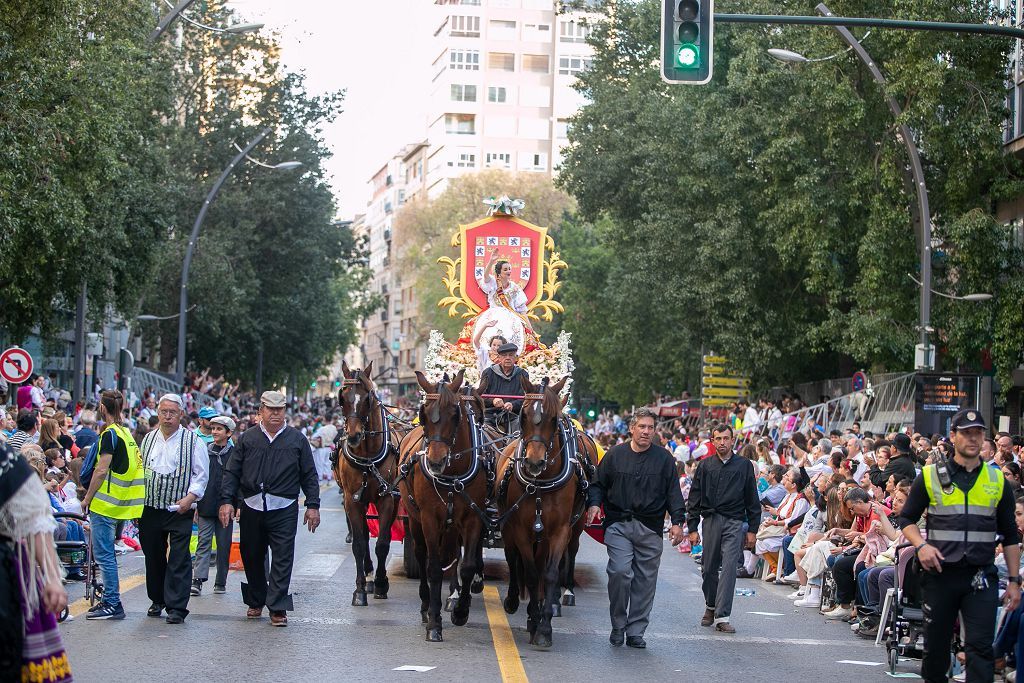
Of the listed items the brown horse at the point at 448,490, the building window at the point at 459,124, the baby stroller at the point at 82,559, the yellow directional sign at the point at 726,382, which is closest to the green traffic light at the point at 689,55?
the brown horse at the point at 448,490

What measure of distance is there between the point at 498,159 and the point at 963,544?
10049 cm

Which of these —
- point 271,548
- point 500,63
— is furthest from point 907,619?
point 500,63

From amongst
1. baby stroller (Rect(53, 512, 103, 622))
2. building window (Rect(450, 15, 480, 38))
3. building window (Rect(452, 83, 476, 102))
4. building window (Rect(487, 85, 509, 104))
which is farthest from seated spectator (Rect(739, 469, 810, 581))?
building window (Rect(450, 15, 480, 38))

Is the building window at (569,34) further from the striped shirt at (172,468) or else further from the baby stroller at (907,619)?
the baby stroller at (907,619)

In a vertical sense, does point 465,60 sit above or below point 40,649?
above

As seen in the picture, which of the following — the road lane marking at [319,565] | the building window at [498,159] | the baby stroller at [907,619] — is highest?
the building window at [498,159]

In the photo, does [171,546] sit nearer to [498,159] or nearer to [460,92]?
[498,159]

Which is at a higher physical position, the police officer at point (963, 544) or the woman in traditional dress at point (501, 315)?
the woman in traditional dress at point (501, 315)

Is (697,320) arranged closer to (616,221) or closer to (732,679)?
(616,221)

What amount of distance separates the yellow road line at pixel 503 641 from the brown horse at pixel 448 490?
1.32ft

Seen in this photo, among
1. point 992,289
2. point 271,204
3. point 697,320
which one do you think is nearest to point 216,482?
point 992,289

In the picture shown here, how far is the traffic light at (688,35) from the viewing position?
14.5m

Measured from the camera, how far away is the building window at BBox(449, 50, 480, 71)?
110 meters

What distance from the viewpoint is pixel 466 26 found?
110 metres
